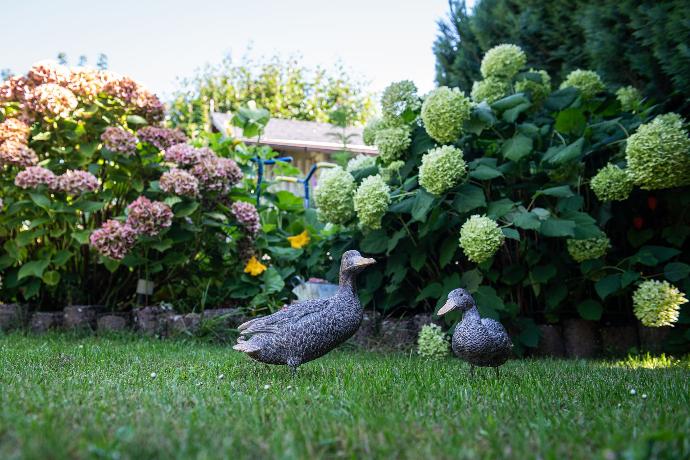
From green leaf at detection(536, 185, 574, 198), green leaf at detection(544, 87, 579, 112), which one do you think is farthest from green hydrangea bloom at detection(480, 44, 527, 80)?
green leaf at detection(536, 185, 574, 198)

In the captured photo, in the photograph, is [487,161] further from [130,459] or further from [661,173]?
[130,459]

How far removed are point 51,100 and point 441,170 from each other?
3150mm

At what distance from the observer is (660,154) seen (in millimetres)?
3771

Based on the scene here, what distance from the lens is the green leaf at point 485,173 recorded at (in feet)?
13.1

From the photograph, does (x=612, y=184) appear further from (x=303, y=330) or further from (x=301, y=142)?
(x=301, y=142)

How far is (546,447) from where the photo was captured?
66.5 inches

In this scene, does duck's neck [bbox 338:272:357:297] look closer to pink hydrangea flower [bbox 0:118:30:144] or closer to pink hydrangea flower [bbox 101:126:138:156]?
pink hydrangea flower [bbox 101:126:138:156]

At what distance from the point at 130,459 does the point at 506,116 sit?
336 centimetres

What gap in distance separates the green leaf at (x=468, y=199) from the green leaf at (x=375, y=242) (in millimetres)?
590

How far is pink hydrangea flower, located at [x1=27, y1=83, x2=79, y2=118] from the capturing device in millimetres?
5074

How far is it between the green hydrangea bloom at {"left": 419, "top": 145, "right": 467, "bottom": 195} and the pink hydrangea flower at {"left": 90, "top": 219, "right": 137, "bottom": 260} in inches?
85.8

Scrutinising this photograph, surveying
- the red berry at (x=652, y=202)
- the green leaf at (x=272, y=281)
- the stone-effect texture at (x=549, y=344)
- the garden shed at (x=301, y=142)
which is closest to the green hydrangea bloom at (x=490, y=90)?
the red berry at (x=652, y=202)

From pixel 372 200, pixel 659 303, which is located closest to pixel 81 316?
pixel 372 200

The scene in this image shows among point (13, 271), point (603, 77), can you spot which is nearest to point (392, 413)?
point (603, 77)
